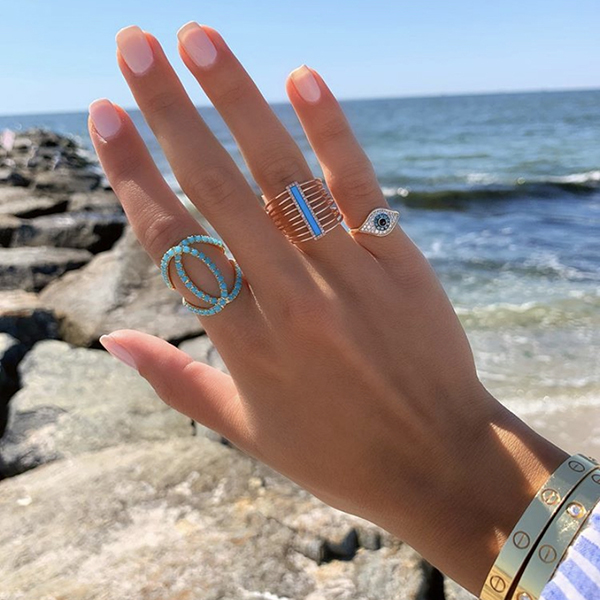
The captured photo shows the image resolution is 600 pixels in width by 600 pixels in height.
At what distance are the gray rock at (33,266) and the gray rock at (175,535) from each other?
252 centimetres

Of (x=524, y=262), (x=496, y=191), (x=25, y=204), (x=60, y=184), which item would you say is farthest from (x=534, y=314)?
(x=496, y=191)

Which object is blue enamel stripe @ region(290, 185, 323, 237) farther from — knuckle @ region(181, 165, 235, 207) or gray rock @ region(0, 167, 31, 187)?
gray rock @ region(0, 167, 31, 187)

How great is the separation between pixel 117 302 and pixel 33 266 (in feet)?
3.25

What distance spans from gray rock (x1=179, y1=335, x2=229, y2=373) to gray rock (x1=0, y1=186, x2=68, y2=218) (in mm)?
3710

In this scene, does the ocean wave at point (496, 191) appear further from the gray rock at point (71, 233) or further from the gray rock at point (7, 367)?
the gray rock at point (7, 367)

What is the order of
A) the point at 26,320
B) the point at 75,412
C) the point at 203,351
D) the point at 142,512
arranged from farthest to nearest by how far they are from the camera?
the point at 26,320 < the point at 203,351 < the point at 75,412 < the point at 142,512

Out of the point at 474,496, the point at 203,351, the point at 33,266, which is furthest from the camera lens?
the point at 33,266

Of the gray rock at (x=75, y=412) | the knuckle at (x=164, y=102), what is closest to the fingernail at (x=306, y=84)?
the knuckle at (x=164, y=102)

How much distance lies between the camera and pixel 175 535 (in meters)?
1.76

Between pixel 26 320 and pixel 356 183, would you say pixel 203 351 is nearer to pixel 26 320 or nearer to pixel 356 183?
pixel 26 320

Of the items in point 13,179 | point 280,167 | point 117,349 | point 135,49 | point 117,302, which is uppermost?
point 135,49

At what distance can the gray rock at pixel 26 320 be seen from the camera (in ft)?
11.1

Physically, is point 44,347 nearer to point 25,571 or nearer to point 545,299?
point 25,571

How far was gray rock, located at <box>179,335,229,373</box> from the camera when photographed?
3270 millimetres
